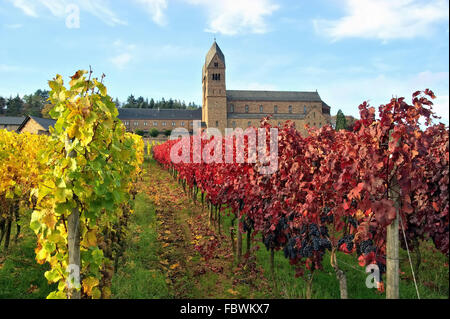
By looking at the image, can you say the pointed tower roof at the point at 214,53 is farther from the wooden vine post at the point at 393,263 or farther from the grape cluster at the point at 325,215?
the wooden vine post at the point at 393,263

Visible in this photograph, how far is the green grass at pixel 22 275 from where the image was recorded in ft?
16.2

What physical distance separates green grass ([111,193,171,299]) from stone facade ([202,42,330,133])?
54.6 metres

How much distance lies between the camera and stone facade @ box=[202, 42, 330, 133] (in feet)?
208

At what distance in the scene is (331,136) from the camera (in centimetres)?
586

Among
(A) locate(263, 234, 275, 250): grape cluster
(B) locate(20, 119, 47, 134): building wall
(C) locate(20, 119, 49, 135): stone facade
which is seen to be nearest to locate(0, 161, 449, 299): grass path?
(A) locate(263, 234, 275, 250): grape cluster

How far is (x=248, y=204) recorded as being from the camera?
17.9 feet

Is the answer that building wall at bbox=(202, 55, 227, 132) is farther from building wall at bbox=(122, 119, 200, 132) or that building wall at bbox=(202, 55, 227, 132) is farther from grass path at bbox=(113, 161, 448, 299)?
grass path at bbox=(113, 161, 448, 299)

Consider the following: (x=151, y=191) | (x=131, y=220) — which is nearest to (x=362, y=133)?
(x=131, y=220)

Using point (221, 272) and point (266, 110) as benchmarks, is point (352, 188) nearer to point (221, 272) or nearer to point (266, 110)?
point (221, 272)

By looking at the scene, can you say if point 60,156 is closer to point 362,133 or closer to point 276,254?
point 362,133

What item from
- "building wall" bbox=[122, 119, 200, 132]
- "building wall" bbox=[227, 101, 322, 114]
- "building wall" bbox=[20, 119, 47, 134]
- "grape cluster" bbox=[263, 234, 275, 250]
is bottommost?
"grape cluster" bbox=[263, 234, 275, 250]

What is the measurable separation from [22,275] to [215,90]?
6113 centimetres

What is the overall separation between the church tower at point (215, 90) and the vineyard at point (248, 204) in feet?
184
